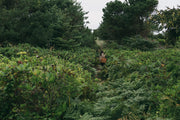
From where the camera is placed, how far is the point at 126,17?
2058 centimetres

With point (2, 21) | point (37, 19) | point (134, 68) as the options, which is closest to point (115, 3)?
point (37, 19)

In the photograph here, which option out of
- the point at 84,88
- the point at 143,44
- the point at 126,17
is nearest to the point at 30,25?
the point at 84,88

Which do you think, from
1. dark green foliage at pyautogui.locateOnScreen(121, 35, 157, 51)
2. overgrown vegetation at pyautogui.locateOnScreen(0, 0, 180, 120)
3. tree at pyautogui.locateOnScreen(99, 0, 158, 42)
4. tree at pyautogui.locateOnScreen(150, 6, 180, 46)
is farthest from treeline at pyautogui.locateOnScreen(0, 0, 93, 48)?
tree at pyautogui.locateOnScreen(99, 0, 158, 42)

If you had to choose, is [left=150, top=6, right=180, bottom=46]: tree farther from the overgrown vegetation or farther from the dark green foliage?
the dark green foliage

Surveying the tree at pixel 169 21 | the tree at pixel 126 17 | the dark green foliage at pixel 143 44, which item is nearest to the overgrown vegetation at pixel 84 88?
the tree at pixel 169 21

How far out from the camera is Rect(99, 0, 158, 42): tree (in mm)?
20359

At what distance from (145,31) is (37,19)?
14.1m

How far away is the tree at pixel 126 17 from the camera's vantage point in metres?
20.4

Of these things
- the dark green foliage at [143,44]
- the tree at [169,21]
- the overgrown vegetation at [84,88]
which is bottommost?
the overgrown vegetation at [84,88]

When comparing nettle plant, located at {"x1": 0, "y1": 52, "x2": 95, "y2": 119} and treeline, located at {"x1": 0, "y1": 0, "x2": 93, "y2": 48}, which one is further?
treeline, located at {"x1": 0, "y1": 0, "x2": 93, "y2": 48}

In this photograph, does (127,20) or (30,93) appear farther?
(127,20)

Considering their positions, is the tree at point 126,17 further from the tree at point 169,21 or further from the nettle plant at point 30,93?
the nettle plant at point 30,93

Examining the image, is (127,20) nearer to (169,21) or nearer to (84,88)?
(169,21)

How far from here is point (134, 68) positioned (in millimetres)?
7715
